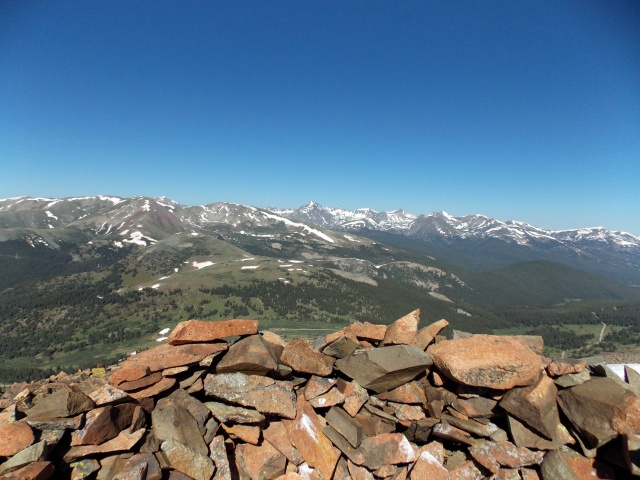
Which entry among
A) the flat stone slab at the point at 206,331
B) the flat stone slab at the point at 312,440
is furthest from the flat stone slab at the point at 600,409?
the flat stone slab at the point at 206,331

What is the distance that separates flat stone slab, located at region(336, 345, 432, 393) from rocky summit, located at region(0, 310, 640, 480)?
4 centimetres

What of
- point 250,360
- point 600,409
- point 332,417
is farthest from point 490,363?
point 250,360

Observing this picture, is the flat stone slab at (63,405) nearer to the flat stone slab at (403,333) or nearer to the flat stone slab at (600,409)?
the flat stone slab at (403,333)

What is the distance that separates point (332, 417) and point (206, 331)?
5.48 meters

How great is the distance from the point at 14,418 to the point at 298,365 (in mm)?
8397

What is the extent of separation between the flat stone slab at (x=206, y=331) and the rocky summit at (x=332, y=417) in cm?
7

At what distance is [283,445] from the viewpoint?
9.77 m

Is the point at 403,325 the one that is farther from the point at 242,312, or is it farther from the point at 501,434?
the point at 242,312

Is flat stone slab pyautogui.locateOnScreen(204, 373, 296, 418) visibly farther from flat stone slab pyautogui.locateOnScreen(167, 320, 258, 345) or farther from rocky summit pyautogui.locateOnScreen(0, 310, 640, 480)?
flat stone slab pyautogui.locateOnScreen(167, 320, 258, 345)

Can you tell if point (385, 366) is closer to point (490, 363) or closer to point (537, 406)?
point (490, 363)

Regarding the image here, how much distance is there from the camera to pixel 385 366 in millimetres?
10430

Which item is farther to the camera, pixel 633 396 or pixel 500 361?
pixel 500 361

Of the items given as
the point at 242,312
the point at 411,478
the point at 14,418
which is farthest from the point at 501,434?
the point at 242,312

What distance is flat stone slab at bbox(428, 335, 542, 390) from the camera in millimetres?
9633
